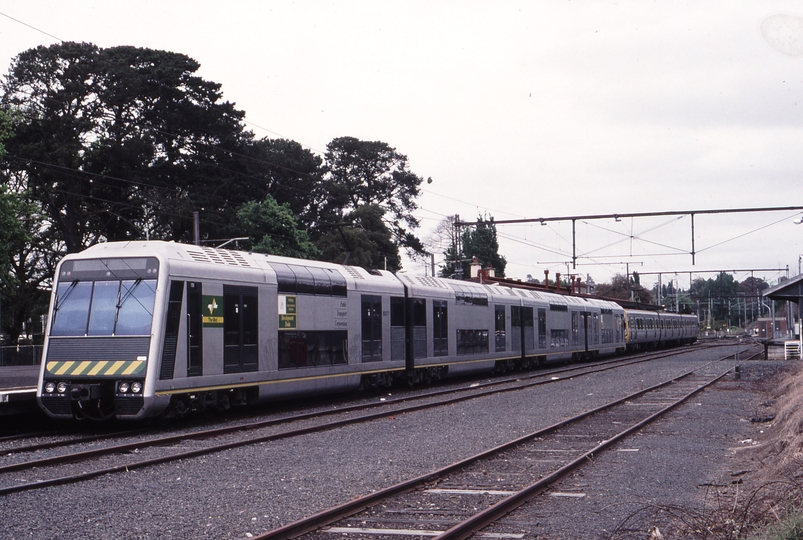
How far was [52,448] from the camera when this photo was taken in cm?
1270

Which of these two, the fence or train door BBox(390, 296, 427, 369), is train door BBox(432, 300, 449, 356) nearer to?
train door BBox(390, 296, 427, 369)

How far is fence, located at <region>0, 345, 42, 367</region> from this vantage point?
40750 millimetres

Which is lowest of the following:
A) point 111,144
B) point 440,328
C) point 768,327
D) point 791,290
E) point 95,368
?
point 768,327

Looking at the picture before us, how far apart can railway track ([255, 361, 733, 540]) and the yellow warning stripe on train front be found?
19.7 feet

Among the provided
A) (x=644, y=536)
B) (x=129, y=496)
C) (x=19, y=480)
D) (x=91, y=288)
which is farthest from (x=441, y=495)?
(x=91, y=288)

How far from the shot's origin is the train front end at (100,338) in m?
14.1

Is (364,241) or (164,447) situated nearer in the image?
(164,447)

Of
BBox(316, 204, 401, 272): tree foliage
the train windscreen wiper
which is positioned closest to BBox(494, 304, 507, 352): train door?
the train windscreen wiper

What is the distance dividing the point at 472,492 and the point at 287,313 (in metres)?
9.45

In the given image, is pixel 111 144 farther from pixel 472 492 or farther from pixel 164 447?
pixel 472 492

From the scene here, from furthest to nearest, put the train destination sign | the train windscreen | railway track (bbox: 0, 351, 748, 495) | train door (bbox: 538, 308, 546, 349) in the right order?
train door (bbox: 538, 308, 546, 349)
the train destination sign
the train windscreen
railway track (bbox: 0, 351, 748, 495)

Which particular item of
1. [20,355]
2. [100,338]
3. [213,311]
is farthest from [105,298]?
[20,355]

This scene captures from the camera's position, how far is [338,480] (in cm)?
1011

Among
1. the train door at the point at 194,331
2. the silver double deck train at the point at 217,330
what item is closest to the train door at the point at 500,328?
the silver double deck train at the point at 217,330
